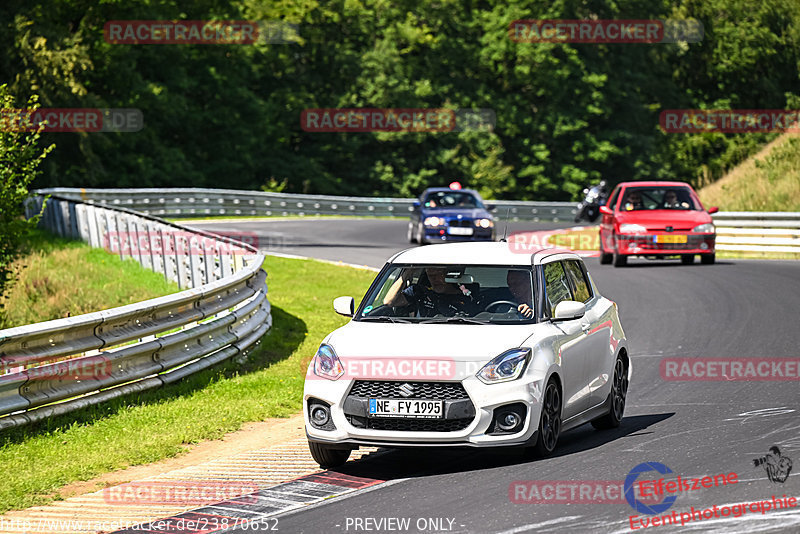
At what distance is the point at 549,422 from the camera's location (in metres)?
9.05

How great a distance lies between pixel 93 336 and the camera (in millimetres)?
11203

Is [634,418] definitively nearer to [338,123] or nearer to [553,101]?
[338,123]

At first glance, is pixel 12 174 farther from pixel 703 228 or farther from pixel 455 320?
pixel 703 228

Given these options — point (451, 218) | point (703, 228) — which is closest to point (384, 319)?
point (703, 228)

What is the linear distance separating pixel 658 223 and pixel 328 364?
16865mm

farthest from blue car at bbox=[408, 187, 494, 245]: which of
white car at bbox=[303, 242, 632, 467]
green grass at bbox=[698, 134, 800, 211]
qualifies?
white car at bbox=[303, 242, 632, 467]

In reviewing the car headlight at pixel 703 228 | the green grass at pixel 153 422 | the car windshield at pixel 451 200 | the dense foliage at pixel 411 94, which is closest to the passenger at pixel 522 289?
the green grass at pixel 153 422

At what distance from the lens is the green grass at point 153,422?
9.31 m

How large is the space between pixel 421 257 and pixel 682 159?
234 ft

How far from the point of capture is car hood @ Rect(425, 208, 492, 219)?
30.4 m

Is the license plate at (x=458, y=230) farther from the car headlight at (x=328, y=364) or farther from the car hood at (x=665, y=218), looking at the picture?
the car headlight at (x=328, y=364)

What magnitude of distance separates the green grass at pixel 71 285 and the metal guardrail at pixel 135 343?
2.16 metres

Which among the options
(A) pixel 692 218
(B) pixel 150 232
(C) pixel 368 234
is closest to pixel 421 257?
(B) pixel 150 232

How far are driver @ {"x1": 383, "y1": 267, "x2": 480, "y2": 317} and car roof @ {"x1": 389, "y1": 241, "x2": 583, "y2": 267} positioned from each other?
0.46 ft
